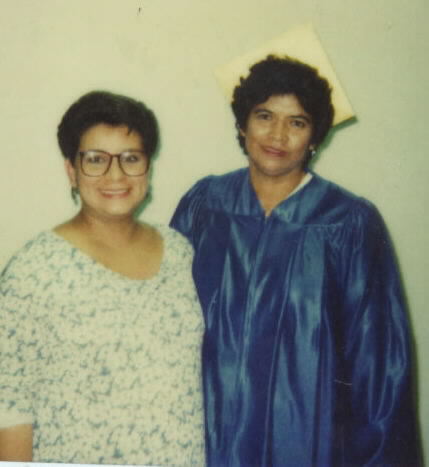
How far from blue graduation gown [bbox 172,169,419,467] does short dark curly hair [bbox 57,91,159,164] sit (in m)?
0.26

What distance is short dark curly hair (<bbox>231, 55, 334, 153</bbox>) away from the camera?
85 centimetres

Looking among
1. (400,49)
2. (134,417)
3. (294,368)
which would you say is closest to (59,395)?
(134,417)

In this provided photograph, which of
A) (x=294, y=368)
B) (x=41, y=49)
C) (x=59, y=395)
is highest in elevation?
(x=41, y=49)

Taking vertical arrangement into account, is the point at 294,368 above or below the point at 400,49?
below

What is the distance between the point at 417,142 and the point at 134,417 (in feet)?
2.39

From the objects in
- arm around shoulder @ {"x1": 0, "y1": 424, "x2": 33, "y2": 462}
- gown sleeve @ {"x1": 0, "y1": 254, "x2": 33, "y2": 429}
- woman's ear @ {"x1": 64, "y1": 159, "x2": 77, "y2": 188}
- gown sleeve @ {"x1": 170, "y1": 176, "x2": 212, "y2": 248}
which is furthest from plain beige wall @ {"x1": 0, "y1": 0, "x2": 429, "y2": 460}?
arm around shoulder @ {"x1": 0, "y1": 424, "x2": 33, "y2": 462}

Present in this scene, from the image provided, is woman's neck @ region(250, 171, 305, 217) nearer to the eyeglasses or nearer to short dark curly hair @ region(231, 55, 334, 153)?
short dark curly hair @ region(231, 55, 334, 153)

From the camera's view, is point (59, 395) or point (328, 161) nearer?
point (59, 395)

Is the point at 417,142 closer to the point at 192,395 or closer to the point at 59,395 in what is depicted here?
the point at 192,395

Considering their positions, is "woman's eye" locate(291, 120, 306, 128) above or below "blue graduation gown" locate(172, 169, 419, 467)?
above

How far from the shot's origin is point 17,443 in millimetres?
755

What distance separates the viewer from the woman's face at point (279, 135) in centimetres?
84

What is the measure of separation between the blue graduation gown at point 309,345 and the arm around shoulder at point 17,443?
311 mm

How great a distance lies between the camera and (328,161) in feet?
3.11
